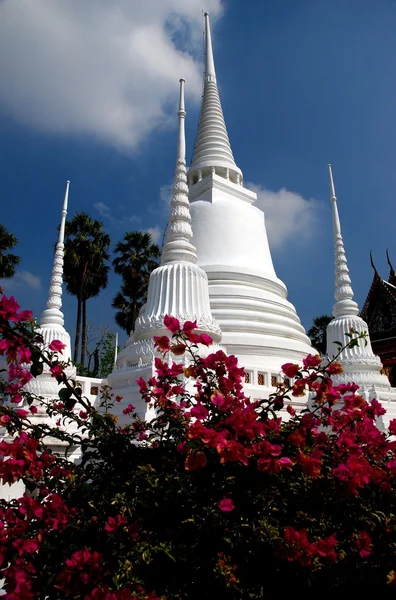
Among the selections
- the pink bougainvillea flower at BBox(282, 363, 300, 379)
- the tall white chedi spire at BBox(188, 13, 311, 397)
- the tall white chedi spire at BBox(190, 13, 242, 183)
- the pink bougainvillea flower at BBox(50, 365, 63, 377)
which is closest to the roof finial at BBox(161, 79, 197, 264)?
the tall white chedi spire at BBox(188, 13, 311, 397)

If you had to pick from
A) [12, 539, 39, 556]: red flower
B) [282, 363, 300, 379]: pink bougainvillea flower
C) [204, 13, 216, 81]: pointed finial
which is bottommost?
[12, 539, 39, 556]: red flower

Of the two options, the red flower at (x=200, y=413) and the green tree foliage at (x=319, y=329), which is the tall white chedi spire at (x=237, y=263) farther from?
the green tree foliage at (x=319, y=329)

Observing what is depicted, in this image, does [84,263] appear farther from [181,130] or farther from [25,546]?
[25,546]

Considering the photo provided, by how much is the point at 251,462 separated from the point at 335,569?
60 centimetres

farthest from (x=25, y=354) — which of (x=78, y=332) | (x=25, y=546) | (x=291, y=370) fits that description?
(x=78, y=332)

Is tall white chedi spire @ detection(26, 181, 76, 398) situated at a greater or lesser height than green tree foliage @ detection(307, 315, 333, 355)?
lesser

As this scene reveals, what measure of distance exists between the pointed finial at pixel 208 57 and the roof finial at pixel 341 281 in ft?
39.2

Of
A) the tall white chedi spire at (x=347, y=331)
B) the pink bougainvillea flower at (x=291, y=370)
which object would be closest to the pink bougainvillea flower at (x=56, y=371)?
the pink bougainvillea flower at (x=291, y=370)

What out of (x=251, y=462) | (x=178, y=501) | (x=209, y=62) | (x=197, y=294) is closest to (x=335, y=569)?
(x=251, y=462)

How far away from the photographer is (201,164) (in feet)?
60.8

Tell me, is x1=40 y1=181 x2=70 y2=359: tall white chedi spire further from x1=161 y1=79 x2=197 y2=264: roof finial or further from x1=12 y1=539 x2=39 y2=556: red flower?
x1=12 y1=539 x2=39 y2=556: red flower

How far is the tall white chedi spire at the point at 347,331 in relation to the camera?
10914 mm

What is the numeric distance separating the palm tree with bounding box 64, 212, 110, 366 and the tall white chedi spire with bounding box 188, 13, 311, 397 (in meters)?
10.3

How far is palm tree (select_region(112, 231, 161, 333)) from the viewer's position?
27.9 m
